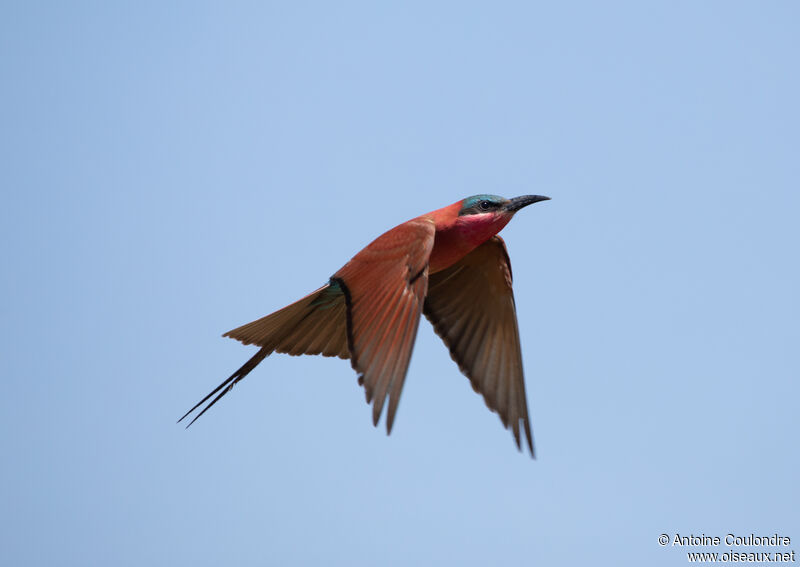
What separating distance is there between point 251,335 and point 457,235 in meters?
1.70

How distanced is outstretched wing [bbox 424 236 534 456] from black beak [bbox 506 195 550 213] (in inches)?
24.2

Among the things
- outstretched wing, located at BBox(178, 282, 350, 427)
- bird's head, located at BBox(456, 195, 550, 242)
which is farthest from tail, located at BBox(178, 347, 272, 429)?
bird's head, located at BBox(456, 195, 550, 242)

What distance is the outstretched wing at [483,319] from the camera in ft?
23.9

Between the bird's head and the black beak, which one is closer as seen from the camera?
the bird's head

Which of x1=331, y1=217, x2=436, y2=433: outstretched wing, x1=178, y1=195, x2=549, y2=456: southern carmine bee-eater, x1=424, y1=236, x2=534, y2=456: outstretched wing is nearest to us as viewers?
x1=331, y1=217, x2=436, y2=433: outstretched wing

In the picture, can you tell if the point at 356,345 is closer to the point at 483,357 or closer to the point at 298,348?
the point at 298,348

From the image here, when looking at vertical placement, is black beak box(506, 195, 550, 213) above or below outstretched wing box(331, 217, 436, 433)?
above

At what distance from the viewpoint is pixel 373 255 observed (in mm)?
6539

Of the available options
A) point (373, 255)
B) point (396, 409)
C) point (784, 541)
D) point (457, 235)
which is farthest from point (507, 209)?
point (784, 541)

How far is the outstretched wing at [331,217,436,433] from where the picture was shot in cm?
528

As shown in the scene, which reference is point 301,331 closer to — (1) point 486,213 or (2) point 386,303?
(2) point 386,303

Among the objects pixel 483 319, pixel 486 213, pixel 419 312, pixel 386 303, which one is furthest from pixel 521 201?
pixel 419 312

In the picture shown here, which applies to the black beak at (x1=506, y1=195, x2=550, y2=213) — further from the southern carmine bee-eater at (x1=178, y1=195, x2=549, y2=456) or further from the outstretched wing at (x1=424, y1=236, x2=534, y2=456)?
the outstretched wing at (x1=424, y1=236, x2=534, y2=456)

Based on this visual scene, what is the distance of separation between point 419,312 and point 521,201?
175 centimetres
